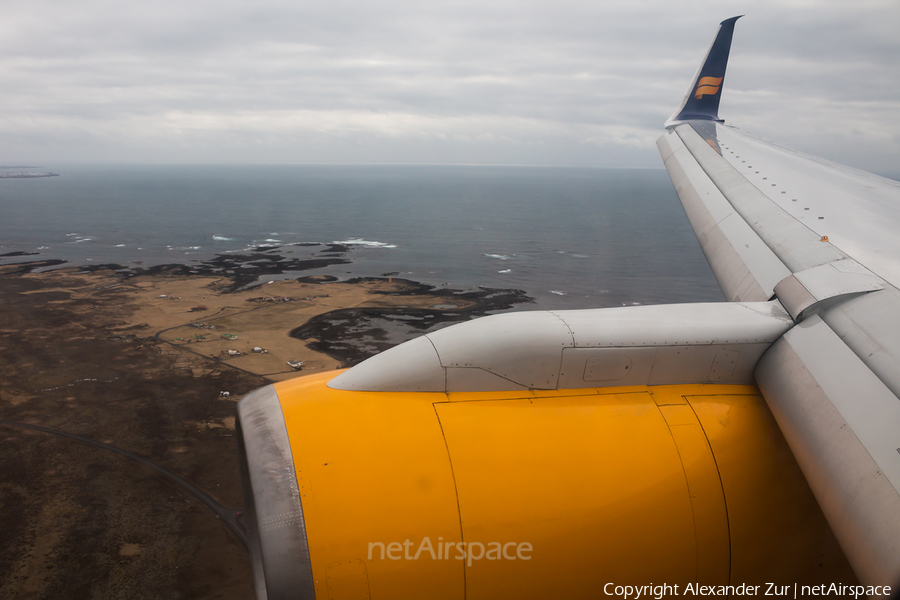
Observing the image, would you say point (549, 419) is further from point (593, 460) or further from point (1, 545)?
point (1, 545)

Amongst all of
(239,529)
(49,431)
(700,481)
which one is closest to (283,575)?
(700,481)

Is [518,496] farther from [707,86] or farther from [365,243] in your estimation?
[365,243]

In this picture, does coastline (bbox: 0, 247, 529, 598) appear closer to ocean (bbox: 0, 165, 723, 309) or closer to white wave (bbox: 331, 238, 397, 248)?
ocean (bbox: 0, 165, 723, 309)

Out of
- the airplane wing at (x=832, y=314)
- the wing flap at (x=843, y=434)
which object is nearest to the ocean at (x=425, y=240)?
the airplane wing at (x=832, y=314)

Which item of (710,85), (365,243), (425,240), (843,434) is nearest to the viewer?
(843,434)

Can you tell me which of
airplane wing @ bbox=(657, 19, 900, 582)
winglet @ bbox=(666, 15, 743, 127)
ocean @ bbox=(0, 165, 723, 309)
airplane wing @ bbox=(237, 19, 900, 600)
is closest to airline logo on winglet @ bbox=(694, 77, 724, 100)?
winglet @ bbox=(666, 15, 743, 127)

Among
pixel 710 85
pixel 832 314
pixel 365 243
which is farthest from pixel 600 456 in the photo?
pixel 365 243
